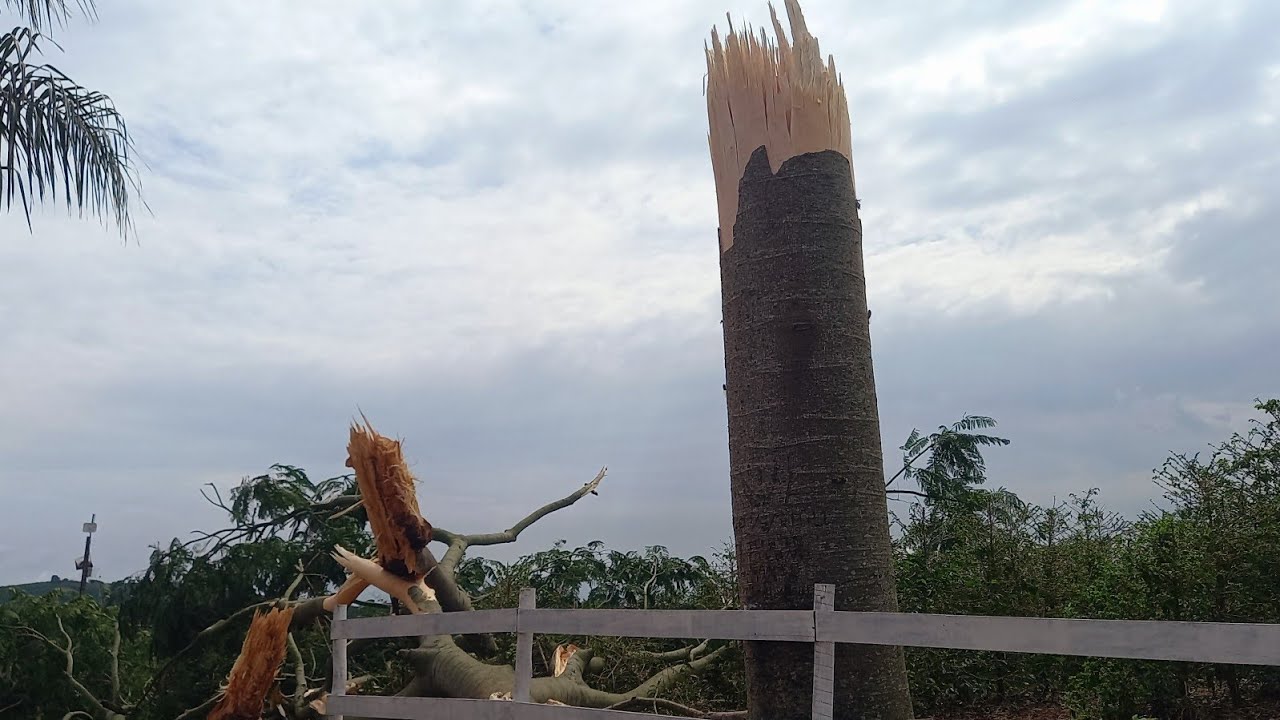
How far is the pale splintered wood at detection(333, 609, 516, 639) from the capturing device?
225 inches

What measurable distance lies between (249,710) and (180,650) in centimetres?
240

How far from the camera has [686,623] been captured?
4.68m

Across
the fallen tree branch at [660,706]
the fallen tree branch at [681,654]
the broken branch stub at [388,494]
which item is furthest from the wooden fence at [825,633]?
the fallen tree branch at [681,654]

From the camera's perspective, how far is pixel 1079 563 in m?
8.02

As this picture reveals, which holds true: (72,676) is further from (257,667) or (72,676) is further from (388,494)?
(388,494)

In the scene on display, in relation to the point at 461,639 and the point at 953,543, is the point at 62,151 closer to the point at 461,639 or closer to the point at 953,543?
the point at 461,639

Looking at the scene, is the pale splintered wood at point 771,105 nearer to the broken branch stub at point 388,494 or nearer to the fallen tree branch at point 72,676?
the broken branch stub at point 388,494

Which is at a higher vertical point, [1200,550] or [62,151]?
[62,151]

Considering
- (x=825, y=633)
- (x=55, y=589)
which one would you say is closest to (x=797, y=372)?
(x=825, y=633)

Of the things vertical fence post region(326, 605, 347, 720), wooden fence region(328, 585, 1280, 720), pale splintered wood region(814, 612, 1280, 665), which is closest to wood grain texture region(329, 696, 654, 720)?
wooden fence region(328, 585, 1280, 720)

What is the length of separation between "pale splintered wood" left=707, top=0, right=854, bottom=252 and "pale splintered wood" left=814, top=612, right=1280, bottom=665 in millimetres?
2087

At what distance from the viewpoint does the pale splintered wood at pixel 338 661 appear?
666 centimetres

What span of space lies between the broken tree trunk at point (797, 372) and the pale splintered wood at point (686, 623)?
193 millimetres

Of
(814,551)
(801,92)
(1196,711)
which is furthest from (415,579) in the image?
(1196,711)
